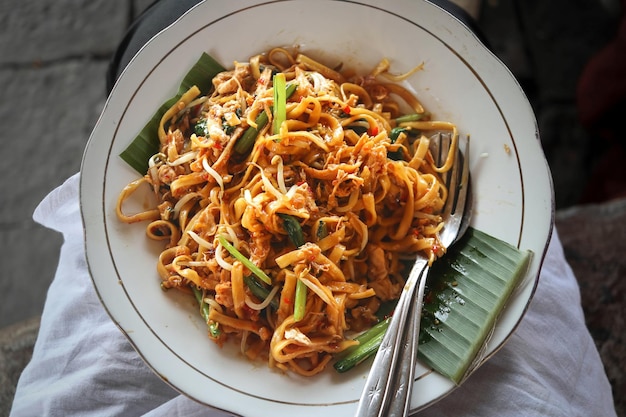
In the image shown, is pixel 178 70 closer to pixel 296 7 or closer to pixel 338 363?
pixel 296 7

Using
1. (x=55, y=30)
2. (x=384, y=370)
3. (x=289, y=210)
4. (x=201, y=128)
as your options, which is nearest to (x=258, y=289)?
(x=289, y=210)

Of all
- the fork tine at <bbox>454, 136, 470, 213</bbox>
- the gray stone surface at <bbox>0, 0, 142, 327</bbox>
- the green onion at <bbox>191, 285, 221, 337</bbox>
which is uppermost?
the fork tine at <bbox>454, 136, 470, 213</bbox>

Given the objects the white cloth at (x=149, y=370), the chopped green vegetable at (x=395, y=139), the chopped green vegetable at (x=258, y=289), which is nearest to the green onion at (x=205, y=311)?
the chopped green vegetable at (x=258, y=289)

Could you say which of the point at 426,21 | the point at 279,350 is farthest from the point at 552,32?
the point at 279,350

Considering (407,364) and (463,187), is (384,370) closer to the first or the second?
(407,364)

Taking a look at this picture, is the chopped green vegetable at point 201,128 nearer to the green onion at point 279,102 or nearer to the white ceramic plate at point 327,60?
the white ceramic plate at point 327,60

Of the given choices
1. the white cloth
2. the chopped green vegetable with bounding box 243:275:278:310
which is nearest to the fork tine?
the white cloth

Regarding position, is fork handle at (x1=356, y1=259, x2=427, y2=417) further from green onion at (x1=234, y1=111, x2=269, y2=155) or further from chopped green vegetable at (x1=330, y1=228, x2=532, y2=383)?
green onion at (x1=234, y1=111, x2=269, y2=155)
